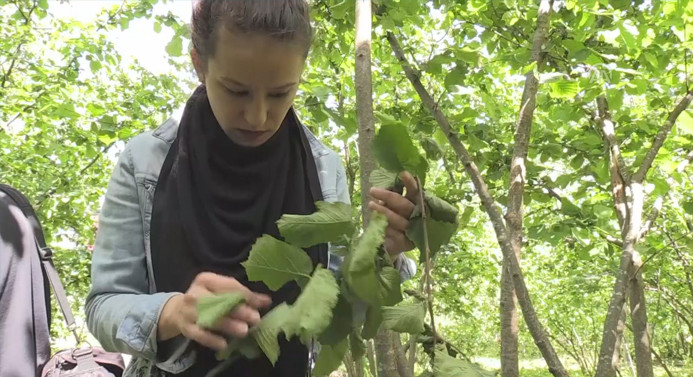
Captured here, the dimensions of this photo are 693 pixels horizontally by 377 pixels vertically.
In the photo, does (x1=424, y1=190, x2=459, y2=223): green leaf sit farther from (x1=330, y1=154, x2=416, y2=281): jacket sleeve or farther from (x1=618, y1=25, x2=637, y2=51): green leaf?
(x1=618, y1=25, x2=637, y2=51): green leaf

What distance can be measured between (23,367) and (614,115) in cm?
309

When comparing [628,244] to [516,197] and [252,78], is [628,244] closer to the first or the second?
[516,197]

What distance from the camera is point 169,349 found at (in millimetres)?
806

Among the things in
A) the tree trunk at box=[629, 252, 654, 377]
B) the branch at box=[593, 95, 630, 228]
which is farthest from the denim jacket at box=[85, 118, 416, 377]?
the tree trunk at box=[629, 252, 654, 377]

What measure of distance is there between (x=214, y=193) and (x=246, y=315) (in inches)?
18.3

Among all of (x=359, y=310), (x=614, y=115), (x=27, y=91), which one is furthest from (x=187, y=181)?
(x=27, y=91)

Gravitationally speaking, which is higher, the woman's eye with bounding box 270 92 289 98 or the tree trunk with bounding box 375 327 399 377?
the woman's eye with bounding box 270 92 289 98

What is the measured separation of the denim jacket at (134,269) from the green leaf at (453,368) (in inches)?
13.7

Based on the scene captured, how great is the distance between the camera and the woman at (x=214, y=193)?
0.82 metres

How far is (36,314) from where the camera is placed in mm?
1518

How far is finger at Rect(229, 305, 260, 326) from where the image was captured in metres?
0.59

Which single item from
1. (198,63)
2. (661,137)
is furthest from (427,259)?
(661,137)

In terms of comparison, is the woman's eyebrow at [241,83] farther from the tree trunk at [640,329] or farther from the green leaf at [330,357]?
the tree trunk at [640,329]

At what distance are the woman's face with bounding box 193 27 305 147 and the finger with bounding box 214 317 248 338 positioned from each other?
43cm
